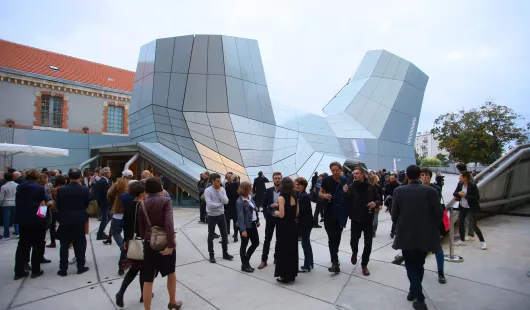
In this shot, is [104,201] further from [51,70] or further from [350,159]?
[51,70]

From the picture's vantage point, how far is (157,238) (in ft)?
10.6

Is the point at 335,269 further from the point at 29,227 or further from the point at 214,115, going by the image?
the point at 214,115

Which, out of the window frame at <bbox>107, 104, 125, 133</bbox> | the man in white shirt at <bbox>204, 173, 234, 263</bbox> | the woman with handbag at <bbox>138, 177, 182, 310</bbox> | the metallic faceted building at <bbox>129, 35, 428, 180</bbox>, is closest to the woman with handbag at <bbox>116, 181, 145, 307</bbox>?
the woman with handbag at <bbox>138, 177, 182, 310</bbox>

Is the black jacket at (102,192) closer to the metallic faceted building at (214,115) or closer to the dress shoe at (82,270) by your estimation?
the dress shoe at (82,270)

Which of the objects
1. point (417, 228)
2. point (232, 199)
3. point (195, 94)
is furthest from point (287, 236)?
point (195, 94)

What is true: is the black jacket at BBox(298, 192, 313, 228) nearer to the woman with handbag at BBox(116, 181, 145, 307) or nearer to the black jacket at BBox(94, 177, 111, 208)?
the woman with handbag at BBox(116, 181, 145, 307)

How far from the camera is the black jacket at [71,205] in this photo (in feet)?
14.9

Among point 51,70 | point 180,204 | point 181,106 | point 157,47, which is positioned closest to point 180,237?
point 180,204

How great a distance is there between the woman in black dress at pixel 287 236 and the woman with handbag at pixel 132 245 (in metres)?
1.92

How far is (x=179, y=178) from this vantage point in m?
12.4

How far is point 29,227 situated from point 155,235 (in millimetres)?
2908

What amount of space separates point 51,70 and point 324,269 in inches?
1192

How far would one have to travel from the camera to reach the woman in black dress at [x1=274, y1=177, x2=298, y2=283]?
434cm

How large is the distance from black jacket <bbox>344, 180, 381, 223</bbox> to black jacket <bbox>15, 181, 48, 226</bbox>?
501 cm
